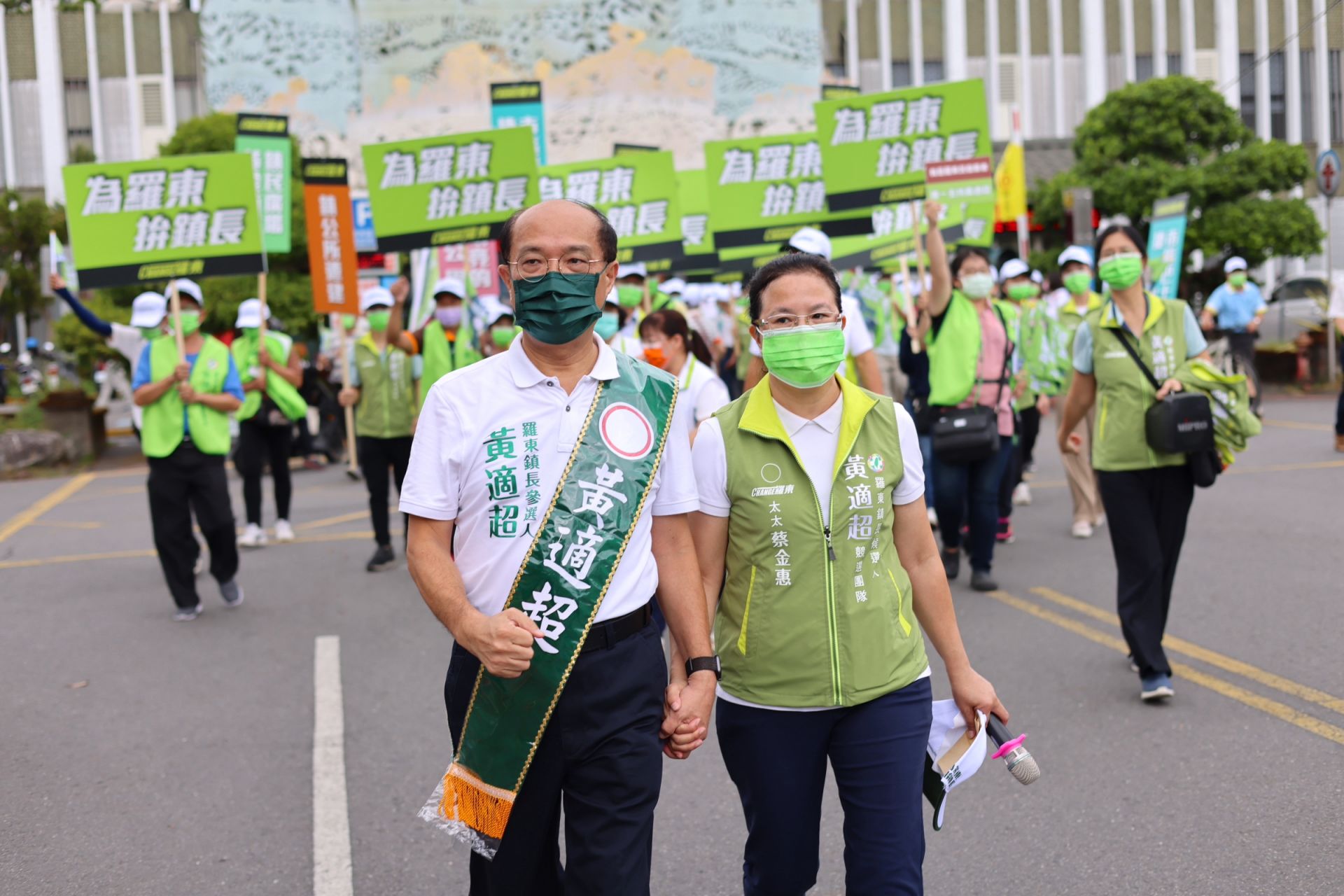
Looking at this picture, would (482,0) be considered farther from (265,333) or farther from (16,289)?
(265,333)

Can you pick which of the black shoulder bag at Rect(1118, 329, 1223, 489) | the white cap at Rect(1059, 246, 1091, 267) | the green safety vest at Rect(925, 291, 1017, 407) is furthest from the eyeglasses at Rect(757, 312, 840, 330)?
the white cap at Rect(1059, 246, 1091, 267)

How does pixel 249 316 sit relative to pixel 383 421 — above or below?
above

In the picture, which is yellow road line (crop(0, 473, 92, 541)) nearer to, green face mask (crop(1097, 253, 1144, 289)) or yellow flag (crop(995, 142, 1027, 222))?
green face mask (crop(1097, 253, 1144, 289))

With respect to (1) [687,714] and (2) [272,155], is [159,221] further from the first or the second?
(1) [687,714]

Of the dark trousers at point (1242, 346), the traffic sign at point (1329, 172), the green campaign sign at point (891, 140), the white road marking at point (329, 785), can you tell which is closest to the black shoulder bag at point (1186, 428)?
the white road marking at point (329, 785)

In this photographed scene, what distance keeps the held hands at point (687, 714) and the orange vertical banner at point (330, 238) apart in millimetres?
11878

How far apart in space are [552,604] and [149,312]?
21.5 feet

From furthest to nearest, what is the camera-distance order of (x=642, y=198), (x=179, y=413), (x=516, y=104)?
(x=516, y=104)
(x=642, y=198)
(x=179, y=413)

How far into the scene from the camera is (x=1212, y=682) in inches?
230

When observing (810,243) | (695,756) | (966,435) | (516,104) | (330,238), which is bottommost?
(695,756)

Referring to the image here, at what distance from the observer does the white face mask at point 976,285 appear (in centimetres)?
845

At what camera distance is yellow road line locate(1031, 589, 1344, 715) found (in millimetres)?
5496

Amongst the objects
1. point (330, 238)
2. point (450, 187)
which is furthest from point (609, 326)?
point (330, 238)

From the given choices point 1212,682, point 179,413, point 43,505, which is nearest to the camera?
point 1212,682
